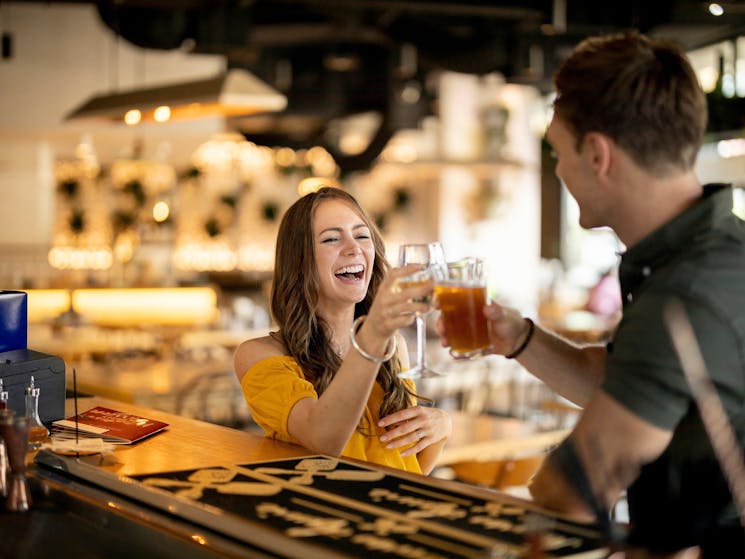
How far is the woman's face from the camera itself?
97.3 inches

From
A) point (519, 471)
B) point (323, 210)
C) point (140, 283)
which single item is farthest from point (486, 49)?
point (323, 210)

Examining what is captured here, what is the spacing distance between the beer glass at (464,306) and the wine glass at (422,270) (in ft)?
0.09

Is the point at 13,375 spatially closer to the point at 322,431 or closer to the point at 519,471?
the point at 322,431

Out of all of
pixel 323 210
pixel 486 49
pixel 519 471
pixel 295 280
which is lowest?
pixel 519 471

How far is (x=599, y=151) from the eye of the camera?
1658 millimetres

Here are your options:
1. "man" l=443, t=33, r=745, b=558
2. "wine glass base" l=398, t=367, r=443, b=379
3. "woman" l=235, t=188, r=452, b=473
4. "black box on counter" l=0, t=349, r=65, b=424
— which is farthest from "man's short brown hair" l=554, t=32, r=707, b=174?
"black box on counter" l=0, t=349, r=65, b=424

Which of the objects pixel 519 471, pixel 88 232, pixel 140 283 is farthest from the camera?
pixel 88 232

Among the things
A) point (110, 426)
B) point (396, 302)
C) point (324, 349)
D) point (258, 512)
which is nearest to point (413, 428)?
point (324, 349)

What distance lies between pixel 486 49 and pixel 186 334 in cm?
330

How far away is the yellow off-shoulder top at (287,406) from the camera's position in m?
2.30

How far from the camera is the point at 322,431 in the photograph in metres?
2.18

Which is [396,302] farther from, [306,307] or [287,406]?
[306,307]

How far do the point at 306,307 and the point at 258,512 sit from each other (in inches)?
35.7

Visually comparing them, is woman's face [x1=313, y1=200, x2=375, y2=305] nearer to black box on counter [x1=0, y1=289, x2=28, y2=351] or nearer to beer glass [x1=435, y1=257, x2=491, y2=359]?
beer glass [x1=435, y1=257, x2=491, y2=359]
